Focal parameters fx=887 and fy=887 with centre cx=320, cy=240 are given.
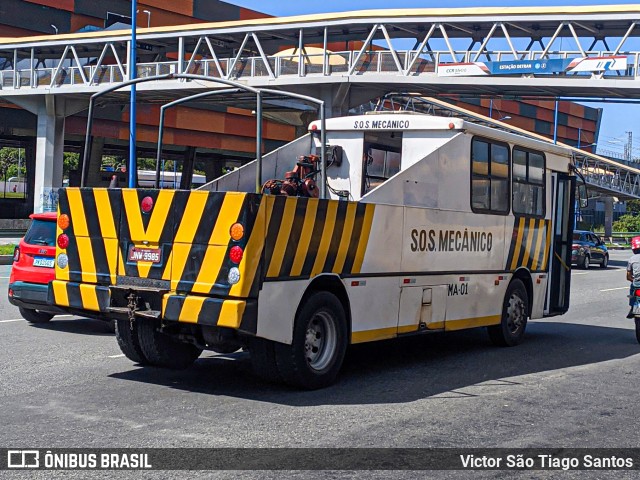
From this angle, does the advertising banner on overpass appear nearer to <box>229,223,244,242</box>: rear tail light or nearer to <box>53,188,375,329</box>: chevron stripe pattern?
<box>53,188,375,329</box>: chevron stripe pattern

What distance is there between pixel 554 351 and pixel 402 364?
9.16 ft

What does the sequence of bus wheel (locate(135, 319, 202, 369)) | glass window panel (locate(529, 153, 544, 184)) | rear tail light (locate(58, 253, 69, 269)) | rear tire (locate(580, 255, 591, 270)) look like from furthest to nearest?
rear tire (locate(580, 255, 591, 270))
glass window panel (locate(529, 153, 544, 184))
bus wheel (locate(135, 319, 202, 369))
rear tail light (locate(58, 253, 69, 269))

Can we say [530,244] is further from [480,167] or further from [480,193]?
[480,167]

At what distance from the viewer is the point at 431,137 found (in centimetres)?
1104

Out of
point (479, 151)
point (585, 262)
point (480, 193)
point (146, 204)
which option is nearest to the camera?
point (146, 204)

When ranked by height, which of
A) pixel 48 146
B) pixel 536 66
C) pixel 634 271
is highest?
pixel 536 66

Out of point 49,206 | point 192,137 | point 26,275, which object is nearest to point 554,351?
point 26,275

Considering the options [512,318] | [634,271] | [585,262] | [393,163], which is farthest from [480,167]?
[585,262]

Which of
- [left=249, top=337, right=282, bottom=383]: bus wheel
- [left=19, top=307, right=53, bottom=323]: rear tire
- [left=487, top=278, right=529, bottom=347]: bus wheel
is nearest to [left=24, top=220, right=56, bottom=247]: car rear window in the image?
[left=19, top=307, right=53, bottom=323]: rear tire

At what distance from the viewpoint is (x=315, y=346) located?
8.78 m

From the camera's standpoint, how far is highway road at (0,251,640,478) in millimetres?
6844

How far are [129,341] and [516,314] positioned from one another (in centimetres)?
595

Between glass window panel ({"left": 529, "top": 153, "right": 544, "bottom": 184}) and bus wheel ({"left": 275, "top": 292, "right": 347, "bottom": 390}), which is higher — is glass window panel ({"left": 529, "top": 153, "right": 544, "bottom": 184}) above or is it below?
above

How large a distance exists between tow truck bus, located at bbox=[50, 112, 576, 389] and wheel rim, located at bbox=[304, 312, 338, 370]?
2 cm
